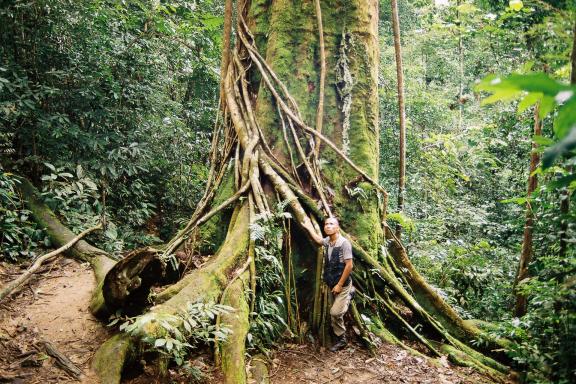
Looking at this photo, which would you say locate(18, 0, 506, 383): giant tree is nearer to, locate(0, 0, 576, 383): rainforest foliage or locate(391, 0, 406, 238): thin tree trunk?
locate(0, 0, 576, 383): rainforest foliage

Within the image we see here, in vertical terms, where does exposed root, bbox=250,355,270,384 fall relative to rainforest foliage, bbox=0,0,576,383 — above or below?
below

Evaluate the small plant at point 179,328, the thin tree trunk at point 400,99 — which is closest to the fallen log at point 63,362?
the small plant at point 179,328

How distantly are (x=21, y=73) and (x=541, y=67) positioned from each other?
6130mm

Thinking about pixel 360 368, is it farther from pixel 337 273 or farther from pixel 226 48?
pixel 226 48

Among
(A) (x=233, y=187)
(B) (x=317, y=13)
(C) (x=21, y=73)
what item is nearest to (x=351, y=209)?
(A) (x=233, y=187)

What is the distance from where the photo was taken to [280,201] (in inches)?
171

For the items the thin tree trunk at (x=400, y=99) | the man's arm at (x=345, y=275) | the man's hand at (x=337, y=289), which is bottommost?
the man's hand at (x=337, y=289)

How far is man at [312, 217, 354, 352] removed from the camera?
413 centimetres

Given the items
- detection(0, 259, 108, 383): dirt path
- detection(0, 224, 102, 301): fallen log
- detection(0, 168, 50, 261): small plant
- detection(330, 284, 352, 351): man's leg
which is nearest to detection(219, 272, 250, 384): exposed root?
detection(0, 259, 108, 383): dirt path

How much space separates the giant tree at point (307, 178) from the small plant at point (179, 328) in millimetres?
534

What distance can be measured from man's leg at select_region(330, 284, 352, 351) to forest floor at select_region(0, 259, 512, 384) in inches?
3.9

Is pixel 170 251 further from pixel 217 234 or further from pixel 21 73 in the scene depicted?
pixel 21 73

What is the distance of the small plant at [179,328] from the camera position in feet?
8.84

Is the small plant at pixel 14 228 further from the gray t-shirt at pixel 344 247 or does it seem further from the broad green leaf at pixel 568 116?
the broad green leaf at pixel 568 116
